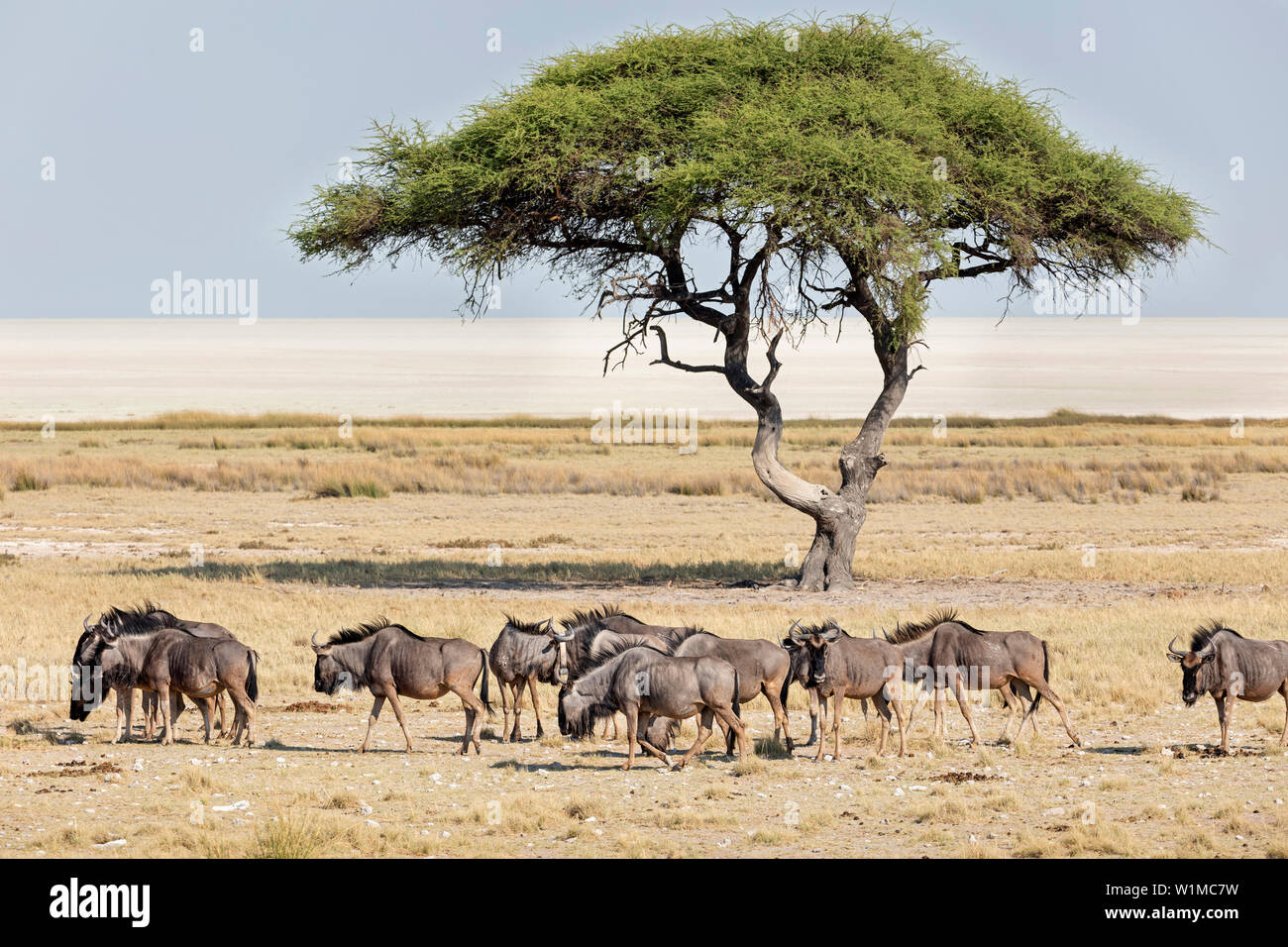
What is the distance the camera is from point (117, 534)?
3569 cm

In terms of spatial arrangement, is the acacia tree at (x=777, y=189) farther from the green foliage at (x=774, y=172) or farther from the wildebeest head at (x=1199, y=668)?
the wildebeest head at (x=1199, y=668)

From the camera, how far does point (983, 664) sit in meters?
14.4

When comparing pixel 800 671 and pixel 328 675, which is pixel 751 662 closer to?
pixel 800 671

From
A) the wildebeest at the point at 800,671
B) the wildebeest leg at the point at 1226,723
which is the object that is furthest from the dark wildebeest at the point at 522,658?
the wildebeest leg at the point at 1226,723

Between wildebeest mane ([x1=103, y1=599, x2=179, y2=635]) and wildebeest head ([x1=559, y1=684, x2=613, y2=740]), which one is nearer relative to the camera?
wildebeest head ([x1=559, y1=684, x2=613, y2=740])

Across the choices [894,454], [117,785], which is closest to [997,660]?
[117,785]

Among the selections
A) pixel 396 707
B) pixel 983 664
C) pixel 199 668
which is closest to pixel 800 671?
pixel 983 664

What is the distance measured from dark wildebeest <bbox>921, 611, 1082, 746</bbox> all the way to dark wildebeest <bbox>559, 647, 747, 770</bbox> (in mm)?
2331

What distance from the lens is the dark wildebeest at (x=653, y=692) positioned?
1314 cm

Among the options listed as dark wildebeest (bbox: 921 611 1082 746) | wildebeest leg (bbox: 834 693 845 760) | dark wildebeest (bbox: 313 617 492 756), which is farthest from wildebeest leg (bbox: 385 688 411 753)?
dark wildebeest (bbox: 921 611 1082 746)

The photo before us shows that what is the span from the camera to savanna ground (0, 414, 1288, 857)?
36.8 feet

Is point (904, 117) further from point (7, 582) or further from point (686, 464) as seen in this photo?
point (686, 464)

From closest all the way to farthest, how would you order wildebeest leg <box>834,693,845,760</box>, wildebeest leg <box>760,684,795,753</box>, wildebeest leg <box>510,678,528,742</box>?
wildebeest leg <box>834,693,845,760</box>, wildebeest leg <box>760,684,795,753</box>, wildebeest leg <box>510,678,528,742</box>

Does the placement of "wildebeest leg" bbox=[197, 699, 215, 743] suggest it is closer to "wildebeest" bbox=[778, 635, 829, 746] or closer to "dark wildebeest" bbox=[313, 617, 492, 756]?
"dark wildebeest" bbox=[313, 617, 492, 756]
